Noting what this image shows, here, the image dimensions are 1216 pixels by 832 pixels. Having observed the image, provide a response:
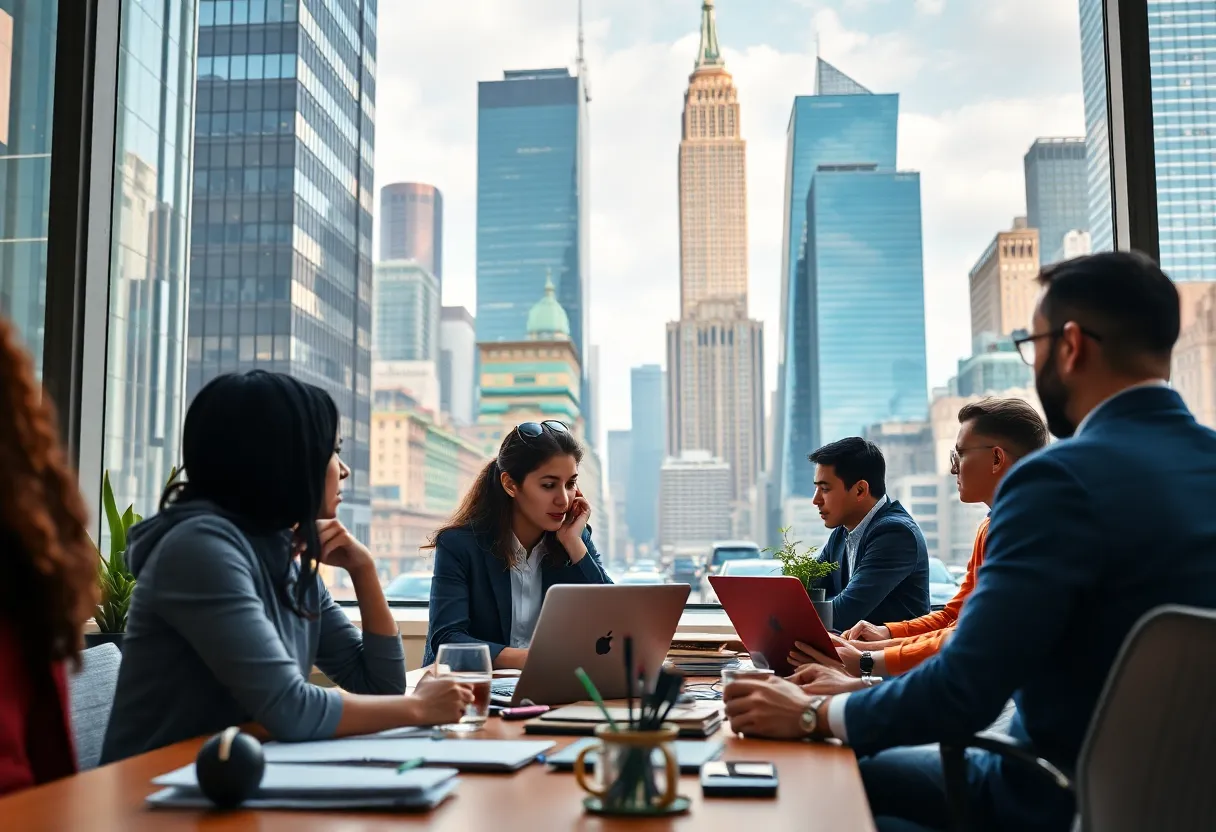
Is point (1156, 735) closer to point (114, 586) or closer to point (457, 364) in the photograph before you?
point (114, 586)

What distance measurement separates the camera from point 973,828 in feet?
5.09

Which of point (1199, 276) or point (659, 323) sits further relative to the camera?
point (659, 323)

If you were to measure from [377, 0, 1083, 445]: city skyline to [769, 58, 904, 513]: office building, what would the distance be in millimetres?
137

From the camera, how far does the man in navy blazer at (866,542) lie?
3.13 meters

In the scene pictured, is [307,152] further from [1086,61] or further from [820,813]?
[820,813]

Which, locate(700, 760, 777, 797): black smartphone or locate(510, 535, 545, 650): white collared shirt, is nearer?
locate(700, 760, 777, 797): black smartphone

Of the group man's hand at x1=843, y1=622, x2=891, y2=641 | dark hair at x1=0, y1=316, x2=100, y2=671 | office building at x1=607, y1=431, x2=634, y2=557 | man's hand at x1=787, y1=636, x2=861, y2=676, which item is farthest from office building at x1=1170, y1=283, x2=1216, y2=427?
office building at x1=607, y1=431, x2=634, y2=557

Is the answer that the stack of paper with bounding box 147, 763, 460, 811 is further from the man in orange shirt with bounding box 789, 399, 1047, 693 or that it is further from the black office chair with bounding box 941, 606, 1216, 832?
the man in orange shirt with bounding box 789, 399, 1047, 693

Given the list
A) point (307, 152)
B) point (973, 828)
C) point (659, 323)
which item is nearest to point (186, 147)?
point (307, 152)

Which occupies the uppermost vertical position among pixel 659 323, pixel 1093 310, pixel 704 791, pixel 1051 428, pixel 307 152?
pixel 307 152

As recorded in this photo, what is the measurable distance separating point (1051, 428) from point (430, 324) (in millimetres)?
8257

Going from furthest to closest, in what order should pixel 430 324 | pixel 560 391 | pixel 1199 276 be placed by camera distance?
pixel 560 391, pixel 430 324, pixel 1199 276

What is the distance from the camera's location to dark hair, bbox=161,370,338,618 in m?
1.60

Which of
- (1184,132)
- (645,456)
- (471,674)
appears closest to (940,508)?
(1184,132)
